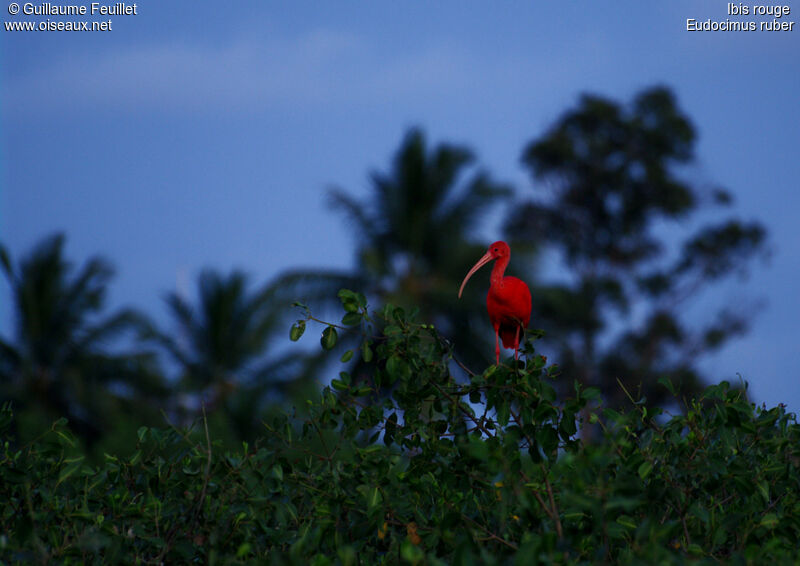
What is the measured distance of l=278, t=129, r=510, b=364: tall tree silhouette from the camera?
2153 centimetres

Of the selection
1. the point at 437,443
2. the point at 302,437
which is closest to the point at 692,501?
the point at 437,443

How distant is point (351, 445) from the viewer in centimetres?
303

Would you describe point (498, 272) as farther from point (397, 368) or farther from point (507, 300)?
point (397, 368)

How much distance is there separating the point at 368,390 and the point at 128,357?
70.0ft

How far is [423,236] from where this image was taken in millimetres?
21969

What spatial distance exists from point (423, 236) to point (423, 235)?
0.02m

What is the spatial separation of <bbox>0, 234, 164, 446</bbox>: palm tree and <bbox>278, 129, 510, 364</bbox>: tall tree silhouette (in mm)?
5198

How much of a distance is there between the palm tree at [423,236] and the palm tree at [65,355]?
17.0ft

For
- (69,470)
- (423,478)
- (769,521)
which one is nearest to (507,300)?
(423,478)

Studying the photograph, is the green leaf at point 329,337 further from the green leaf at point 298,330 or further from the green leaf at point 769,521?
the green leaf at point 769,521

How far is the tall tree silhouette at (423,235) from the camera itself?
21531 millimetres

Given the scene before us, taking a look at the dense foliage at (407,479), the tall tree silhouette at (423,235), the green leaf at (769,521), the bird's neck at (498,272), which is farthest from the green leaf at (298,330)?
the tall tree silhouette at (423,235)

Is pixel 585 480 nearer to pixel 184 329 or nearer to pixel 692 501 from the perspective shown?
pixel 692 501

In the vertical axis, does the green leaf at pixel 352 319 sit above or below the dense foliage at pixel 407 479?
above
